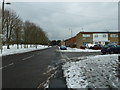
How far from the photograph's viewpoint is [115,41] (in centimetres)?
7612

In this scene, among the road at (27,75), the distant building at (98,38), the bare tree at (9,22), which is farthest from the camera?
the distant building at (98,38)

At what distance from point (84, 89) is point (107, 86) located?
89cm

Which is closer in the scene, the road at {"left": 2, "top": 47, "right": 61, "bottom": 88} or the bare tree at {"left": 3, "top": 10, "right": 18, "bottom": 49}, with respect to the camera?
the road at {"left": 2, "top": 47, "right": 61, "bottom": 88}

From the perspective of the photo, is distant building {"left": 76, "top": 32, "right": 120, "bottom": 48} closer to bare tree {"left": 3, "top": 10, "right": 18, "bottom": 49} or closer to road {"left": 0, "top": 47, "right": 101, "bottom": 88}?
bare tree {"left": 3, "top": 10, "right": 18, "bottom": 49}

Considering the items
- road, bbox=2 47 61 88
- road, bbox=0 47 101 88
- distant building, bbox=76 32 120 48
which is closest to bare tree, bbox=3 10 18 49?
road, bbox=0 47 101 88

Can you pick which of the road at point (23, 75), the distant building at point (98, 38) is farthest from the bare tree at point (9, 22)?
the distant building at point (98, 38)

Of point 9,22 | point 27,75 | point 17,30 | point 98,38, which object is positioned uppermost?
point 9,22

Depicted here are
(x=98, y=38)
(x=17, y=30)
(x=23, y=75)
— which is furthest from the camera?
(x=98, y=38)

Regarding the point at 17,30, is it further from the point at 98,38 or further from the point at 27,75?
the point at 98,38

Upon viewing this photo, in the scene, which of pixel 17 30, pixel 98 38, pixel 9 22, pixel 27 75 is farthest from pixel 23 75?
pixel 98 38

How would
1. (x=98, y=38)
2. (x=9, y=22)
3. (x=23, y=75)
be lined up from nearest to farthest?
1. (x=23, y=75)
2. (x=9, y=22)
3. (x=98, y=38)

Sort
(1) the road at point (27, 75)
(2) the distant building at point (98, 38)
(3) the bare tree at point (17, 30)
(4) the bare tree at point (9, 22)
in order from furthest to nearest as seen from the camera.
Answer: (2) the distant building at point (98, 38)
(3) the bare tree at point (17, 30)
(4) the bare tree at point (9, 22)
(1) the road at point (27, 75)

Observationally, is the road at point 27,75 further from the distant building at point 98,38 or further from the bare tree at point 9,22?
the distant building at point 98,38

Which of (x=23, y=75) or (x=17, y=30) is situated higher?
(x=17, y=30)
